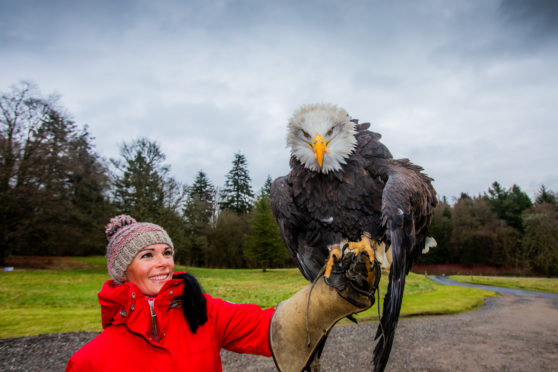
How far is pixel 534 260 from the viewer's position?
28.4 m

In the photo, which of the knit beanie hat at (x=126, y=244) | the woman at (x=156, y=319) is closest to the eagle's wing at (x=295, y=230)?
the woman at (x=156, y=319)

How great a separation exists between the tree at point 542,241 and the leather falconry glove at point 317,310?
33.1 metres

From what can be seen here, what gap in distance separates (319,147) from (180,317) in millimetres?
1579

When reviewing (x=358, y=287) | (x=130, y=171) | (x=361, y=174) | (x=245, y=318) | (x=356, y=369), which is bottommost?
(x=356, y=369)

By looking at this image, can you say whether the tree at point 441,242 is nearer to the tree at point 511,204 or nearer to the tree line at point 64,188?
the tree at point 511,204

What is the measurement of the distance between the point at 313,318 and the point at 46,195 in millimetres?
21232

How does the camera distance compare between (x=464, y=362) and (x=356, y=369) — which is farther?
(x=464, y=362)

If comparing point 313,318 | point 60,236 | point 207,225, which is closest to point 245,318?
point 313,318

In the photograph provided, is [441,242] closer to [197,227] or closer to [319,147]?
[197,227]

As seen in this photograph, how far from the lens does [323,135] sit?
2.65m

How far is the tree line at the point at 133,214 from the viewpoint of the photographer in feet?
59.1

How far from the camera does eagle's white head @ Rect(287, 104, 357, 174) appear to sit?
265 centimetres

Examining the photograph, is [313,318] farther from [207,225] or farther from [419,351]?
[207,225]

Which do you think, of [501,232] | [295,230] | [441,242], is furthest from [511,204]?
[295,230]
